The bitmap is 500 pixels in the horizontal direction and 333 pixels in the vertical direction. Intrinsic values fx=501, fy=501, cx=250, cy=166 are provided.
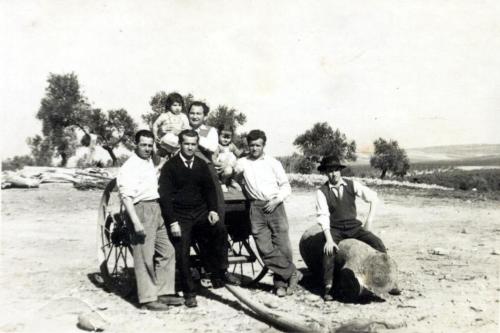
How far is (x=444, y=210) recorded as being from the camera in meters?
13.8

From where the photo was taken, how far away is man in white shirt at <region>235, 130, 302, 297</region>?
6.13m

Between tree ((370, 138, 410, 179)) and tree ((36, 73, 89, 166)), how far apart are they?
27.4 metres

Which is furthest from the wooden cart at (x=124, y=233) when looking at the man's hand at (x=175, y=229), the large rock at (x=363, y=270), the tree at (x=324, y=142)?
the tree at (x=324, y=142)

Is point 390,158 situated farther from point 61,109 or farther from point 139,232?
point 139,232

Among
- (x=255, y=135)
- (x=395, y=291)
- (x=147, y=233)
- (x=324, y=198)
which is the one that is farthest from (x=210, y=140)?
(x=395, y=291)

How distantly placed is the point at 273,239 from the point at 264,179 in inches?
30.0

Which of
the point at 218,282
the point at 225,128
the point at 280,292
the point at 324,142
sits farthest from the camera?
the point at 324,142

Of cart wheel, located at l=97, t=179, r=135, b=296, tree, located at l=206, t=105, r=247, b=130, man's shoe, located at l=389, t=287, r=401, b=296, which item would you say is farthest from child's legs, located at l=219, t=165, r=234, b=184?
tree, located at l=206, t=105, r=247, b=130

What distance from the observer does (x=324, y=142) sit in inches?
1718

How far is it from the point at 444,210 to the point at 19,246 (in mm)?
10644

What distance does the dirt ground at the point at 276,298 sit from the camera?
5.06 meters

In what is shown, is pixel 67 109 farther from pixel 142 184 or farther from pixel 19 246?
pixel 142 184

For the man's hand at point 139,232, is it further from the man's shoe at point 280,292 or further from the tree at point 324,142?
the tree at point 324,142

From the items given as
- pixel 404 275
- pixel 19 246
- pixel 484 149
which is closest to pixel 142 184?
pixel 404 275
